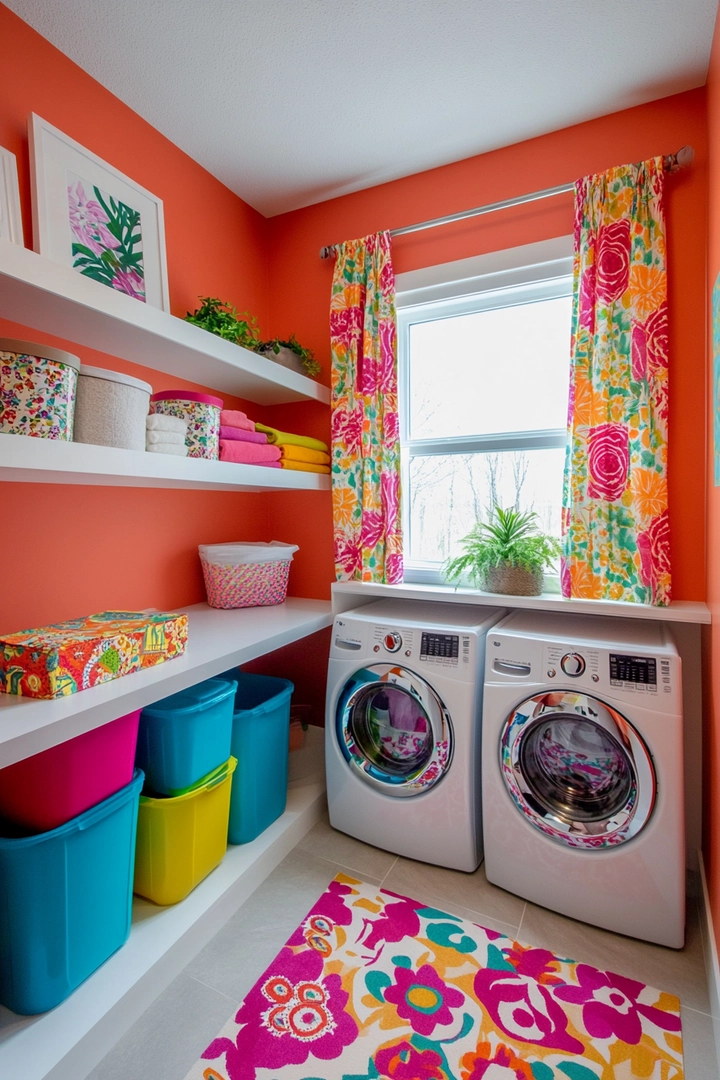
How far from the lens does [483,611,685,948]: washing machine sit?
4.87 feet

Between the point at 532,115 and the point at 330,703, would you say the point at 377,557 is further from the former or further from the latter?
the point at 532,115

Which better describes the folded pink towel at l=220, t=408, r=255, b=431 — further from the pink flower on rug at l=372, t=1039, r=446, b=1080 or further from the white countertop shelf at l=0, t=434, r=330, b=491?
the pink flower on rug at l=372, t=1039, r=446, b=1080

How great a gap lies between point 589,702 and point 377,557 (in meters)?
1.01

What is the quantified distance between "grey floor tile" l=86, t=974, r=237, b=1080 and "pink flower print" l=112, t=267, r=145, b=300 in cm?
211

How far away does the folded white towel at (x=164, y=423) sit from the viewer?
5.09 feet

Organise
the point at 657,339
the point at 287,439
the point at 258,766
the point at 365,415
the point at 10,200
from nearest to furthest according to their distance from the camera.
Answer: the point at 10,200, the point at 657,339, the point at 258,766, the point at 287,439, the point at 365,415

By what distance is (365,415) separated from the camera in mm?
2283

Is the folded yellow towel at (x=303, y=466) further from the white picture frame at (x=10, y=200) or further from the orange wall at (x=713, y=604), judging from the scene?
the orange wall at (x=713, y=604)

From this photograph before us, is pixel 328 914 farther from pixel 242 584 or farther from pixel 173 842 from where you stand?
pixel 242 584

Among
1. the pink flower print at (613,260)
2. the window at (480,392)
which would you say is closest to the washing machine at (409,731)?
the window at (480,392)

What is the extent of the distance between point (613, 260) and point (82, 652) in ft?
6.95

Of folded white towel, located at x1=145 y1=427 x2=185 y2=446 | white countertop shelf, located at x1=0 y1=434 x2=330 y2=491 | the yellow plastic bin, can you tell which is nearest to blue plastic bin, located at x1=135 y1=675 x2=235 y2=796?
the yellow plastic bin

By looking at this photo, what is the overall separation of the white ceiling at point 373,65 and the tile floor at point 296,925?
105 inches

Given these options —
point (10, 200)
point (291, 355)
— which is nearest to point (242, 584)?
point (291, 355)
